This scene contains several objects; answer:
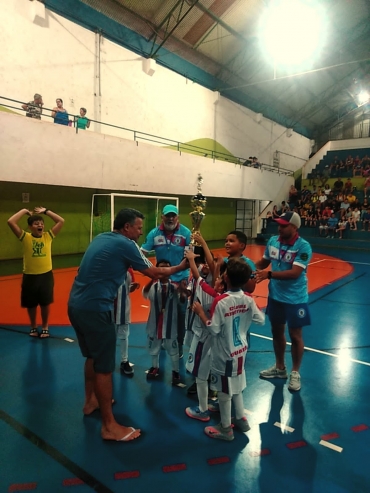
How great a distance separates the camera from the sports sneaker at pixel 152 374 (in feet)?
13.3

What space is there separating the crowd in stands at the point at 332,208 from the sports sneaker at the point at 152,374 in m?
17.2

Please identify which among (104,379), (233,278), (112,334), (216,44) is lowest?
(104,379)

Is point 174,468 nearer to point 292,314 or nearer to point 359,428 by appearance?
point 359,428

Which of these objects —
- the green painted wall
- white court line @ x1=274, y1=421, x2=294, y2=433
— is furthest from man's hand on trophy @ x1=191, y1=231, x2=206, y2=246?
the green painted wall

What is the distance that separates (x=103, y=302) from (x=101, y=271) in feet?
0.83

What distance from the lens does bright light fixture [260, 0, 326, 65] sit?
14.8 metres

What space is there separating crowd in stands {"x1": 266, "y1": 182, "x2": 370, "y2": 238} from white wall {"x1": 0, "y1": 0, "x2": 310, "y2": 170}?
224 inches

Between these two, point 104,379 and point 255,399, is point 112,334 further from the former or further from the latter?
point 255,399

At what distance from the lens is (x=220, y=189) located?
18.5 metres

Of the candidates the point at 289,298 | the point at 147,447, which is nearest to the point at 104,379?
the point at 147,447

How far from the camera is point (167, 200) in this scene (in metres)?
16.6

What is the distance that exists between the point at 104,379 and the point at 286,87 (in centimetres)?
2447

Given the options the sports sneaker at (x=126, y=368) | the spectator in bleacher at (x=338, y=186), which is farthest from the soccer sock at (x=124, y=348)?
the spectator in bleacher at (x=338, y=186)

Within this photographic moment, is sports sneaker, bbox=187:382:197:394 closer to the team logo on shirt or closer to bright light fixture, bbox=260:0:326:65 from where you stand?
the team logo on shirt
